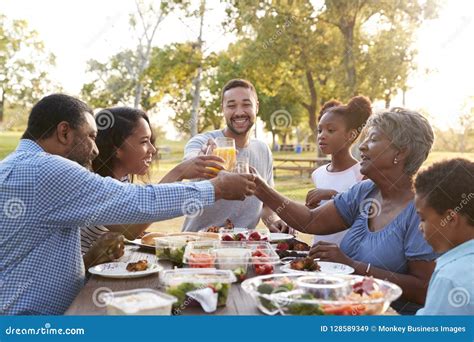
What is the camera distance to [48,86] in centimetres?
2494

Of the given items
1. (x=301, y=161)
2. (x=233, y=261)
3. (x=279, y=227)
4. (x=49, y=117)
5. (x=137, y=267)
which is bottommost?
(x=301, y=161)

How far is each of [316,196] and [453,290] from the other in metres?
2.26

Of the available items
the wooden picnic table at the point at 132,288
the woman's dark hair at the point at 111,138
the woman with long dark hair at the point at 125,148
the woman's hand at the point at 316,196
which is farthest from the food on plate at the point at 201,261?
the woman's hand at the point at 316,196

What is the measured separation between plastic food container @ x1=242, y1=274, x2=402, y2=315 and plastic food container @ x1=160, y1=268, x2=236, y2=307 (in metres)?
0.10

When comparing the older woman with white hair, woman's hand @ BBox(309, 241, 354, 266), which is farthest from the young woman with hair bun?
woman's hand @ BBox(309, 241, 354, 266)

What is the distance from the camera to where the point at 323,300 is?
6.59 feet

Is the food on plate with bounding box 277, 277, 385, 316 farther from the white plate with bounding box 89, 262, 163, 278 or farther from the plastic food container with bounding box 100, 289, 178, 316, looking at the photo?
the white plate with bounding box 89, 262, 163, 278

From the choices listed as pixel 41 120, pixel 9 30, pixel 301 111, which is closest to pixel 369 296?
pixel 41 120

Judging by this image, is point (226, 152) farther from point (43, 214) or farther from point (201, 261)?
point (43, 214)

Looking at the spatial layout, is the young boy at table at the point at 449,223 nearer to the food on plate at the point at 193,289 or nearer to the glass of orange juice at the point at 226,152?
the food on plate at the point at 193,289

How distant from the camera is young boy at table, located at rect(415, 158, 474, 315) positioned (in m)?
2.02

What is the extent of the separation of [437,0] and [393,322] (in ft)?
48.4

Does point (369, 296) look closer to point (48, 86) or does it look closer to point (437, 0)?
point (437, 0)

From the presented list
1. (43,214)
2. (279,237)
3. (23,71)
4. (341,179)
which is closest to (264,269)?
(43,214)
